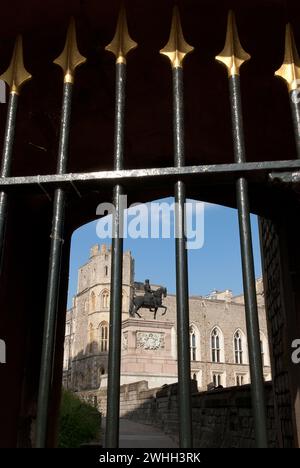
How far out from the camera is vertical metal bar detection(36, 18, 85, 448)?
1447mm

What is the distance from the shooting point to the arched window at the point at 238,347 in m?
40.8

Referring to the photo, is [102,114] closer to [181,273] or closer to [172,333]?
[181,273]

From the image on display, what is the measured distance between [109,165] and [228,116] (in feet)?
3.77

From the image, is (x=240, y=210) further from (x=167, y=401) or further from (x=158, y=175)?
(x=167, y=401)

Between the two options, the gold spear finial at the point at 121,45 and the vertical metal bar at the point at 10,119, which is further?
the gold spear finial at the point at 121,45

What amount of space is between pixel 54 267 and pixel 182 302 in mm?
470

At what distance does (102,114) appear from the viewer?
3457 millimetres

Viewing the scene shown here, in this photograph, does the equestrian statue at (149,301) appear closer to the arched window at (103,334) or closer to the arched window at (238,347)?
the arched window at (103,334)

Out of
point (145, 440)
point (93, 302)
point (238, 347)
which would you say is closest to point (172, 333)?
point (238, 347)

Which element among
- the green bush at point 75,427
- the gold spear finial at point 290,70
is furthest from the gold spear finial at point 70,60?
the green bush at point 75,427

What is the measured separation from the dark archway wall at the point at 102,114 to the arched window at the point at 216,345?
121 feet

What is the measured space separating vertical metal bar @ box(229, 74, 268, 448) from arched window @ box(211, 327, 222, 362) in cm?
3971

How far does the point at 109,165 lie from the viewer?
411 cm

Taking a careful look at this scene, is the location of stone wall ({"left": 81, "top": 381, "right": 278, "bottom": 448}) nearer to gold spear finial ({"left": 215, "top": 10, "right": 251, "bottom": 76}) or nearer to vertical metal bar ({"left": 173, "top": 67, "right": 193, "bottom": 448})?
vertical metal bar ({"left": 173, "top": 67, "right": 193, "bottom": 448})
